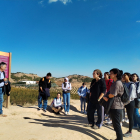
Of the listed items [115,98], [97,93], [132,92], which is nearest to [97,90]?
[97,93]

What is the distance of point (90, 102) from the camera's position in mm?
3617

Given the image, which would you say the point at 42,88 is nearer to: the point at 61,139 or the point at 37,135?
the point at 37,135

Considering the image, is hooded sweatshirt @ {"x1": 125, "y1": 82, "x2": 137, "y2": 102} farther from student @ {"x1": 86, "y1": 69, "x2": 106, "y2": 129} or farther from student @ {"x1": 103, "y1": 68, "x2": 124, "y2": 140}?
student @ {"x1": 103, "y1": 68, "x2": 124, "y2": 140}

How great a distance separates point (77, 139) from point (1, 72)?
3.54 metres

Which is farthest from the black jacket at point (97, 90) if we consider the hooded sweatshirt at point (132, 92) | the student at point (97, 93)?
the hooded sweatshirt at point (132, 92)

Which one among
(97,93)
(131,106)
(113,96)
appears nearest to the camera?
(113,96)

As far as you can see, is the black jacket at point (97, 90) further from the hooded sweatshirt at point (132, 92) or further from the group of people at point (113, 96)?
the hooded sweatshirt at point (132, 92)

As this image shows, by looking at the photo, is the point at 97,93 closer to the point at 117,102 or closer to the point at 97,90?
the point at 97,90

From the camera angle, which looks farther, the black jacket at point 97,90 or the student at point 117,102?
the black jacket at point 97,90

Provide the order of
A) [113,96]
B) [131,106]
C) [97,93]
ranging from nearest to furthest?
[113,96], [131,106], [97,93]

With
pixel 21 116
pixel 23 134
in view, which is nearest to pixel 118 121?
pixel 23 134

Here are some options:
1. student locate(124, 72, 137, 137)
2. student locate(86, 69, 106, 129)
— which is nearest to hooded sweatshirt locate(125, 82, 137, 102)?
student locate(124, 72, 137, 137)

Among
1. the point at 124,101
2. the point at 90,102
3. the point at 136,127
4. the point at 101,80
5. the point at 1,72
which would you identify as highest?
the point at 1,72

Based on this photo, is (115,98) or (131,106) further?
(131,106)
